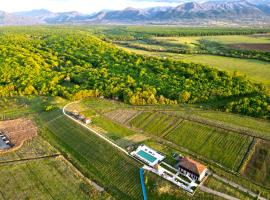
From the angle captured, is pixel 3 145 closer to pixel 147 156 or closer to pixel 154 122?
pixel 147 156

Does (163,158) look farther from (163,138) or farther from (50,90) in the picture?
(50,90)


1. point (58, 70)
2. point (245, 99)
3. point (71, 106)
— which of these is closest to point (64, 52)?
point (58, 70)

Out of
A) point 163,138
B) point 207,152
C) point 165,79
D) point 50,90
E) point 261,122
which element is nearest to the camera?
point 207,152

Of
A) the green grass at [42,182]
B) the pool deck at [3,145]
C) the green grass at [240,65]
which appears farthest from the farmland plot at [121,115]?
the green grass at [240,65]

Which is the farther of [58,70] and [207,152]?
[58,70]

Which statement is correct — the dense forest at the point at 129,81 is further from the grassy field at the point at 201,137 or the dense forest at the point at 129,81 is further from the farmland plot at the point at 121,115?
the grassy field at the point at 201,137

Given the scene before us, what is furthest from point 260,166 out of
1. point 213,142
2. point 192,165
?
point 192,165
